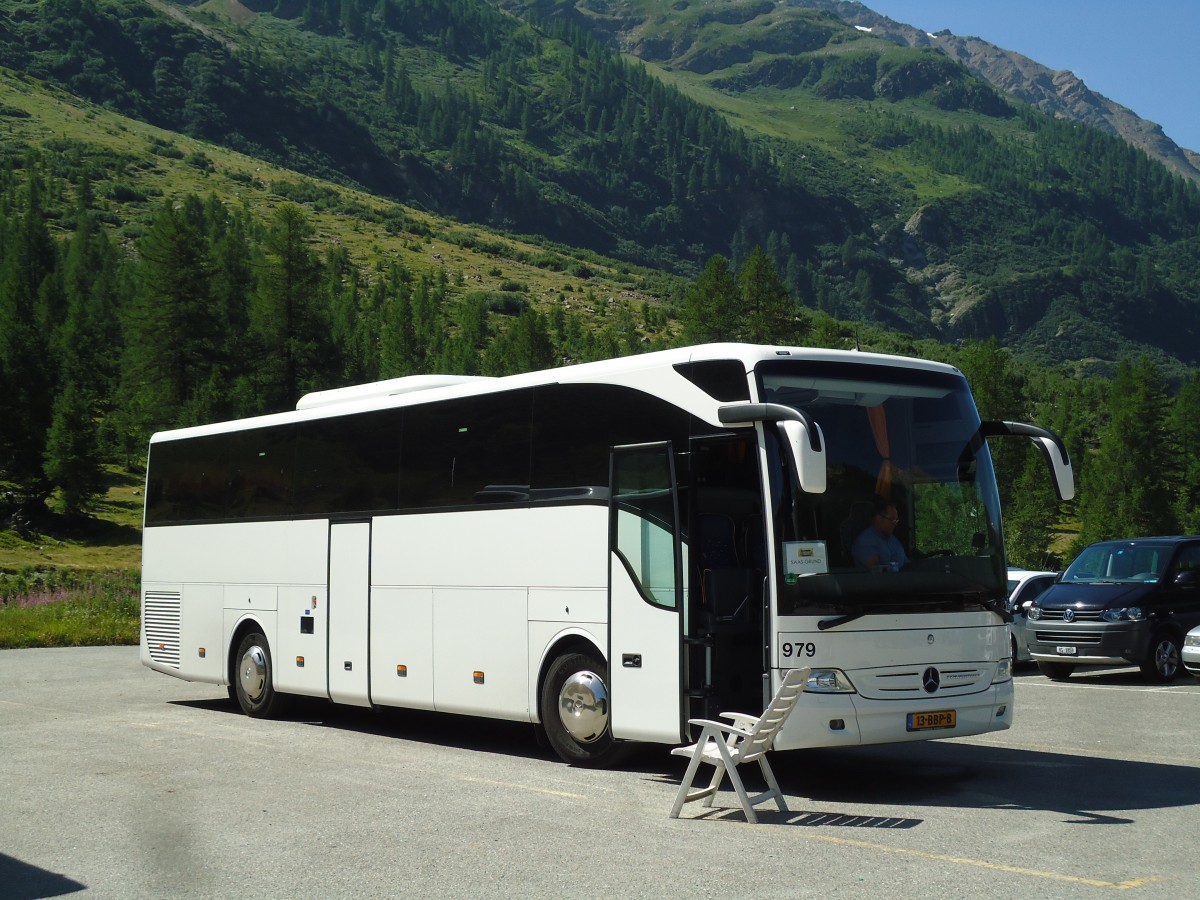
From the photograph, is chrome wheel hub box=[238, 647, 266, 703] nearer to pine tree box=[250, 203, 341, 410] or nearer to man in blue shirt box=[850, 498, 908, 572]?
man in blue shirt box=[850, 498, 908, 572]

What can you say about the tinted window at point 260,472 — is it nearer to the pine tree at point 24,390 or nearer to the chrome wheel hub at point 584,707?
the chrome wheel hub at point 584,707

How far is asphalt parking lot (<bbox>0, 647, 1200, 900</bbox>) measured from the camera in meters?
7.48

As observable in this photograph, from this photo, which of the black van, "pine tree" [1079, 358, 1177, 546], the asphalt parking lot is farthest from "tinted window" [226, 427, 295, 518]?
"pine tree" [1079, 358, 1177, 546]

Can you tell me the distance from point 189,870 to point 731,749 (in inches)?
141

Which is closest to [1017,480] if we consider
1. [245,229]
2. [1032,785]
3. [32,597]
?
[32,597]

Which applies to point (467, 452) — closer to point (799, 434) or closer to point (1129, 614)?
point (799, 434)

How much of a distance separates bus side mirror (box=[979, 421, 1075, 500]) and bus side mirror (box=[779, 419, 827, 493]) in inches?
87.7

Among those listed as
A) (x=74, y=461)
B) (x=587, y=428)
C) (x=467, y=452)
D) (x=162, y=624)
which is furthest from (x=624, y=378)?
(x=74, y=461)

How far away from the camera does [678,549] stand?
424 inches

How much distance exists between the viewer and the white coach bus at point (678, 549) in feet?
33.4

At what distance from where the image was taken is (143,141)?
655 feet

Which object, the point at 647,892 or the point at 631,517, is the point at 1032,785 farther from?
the point at 647,892

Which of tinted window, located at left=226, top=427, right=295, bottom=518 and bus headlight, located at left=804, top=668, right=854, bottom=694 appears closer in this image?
bus headlight, located at left=804, top=668, right=854, bottom=694

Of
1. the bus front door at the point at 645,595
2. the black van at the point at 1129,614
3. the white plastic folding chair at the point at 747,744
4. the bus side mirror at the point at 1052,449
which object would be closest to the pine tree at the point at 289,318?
the black van at the point at 1129,614
